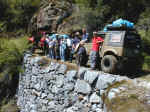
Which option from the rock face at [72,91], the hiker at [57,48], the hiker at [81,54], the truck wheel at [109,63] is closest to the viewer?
the rock face at [72,91]

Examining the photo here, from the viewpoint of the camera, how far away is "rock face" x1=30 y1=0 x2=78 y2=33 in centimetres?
1728

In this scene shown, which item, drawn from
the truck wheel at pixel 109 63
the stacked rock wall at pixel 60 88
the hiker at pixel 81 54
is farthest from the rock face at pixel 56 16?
the truck wheel at pixel 109 63

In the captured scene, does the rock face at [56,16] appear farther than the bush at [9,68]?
Yes

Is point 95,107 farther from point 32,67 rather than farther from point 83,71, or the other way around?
point 32,67

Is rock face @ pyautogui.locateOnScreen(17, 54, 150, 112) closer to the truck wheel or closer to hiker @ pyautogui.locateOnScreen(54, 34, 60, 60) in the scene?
the truck wheel

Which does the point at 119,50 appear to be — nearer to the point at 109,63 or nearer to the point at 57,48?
the point at 109,63

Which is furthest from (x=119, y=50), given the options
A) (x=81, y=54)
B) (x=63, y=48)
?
(x=63, y=48)

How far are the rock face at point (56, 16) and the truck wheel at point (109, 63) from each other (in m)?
10.0

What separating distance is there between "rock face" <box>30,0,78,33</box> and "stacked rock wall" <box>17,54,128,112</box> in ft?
23.4

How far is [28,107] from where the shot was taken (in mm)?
9867

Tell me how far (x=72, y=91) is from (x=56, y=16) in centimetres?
1216

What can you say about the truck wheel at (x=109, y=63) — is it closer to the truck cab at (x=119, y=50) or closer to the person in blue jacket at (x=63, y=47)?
the truck cab at (x=119, y=50)

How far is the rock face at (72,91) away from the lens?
5.09 m

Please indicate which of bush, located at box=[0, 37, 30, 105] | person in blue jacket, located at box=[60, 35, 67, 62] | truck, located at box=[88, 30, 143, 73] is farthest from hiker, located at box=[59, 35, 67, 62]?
bush, located at box=[0, 37, 30, 105]
